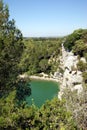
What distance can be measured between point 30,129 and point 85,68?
2706 centimetres

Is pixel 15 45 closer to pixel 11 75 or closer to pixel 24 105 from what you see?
pixel 11 75

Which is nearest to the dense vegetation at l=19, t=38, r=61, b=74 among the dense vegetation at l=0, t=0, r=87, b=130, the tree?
the dense vegetation at l=0, t=0, r=87, b=130

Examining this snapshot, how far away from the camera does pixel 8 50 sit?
15875 millimetres

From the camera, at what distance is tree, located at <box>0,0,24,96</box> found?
15680 mm

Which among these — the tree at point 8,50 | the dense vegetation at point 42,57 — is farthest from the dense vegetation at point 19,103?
the dense vegetation at point 42,57

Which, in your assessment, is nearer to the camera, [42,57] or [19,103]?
[19,103]

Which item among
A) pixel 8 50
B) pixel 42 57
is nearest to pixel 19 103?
pixel 8 50

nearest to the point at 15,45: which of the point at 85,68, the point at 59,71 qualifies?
the point at 85,68

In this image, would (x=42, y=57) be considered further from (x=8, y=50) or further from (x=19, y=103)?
(x=19, y=103)

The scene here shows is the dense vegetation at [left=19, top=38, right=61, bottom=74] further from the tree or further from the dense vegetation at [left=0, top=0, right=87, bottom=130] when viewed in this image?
the tree

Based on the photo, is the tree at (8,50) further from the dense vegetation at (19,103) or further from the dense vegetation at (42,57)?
the dense vegetation at (42,57)

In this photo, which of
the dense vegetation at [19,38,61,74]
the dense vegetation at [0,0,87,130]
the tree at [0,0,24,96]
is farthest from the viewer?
the dense vegetation at [19,38,61,74]

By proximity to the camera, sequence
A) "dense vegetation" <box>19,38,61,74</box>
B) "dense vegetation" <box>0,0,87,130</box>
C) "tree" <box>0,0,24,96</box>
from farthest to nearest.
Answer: "dense vegetation" <box>19,38,61,74</box>, "tree" <box>0,0,24,96</box>, "dense vegetation" <box>0,0,87,130</box>

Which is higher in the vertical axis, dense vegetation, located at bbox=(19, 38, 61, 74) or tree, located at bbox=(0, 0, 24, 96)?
tree, located at bbox=(0, 0, 24, 96)
